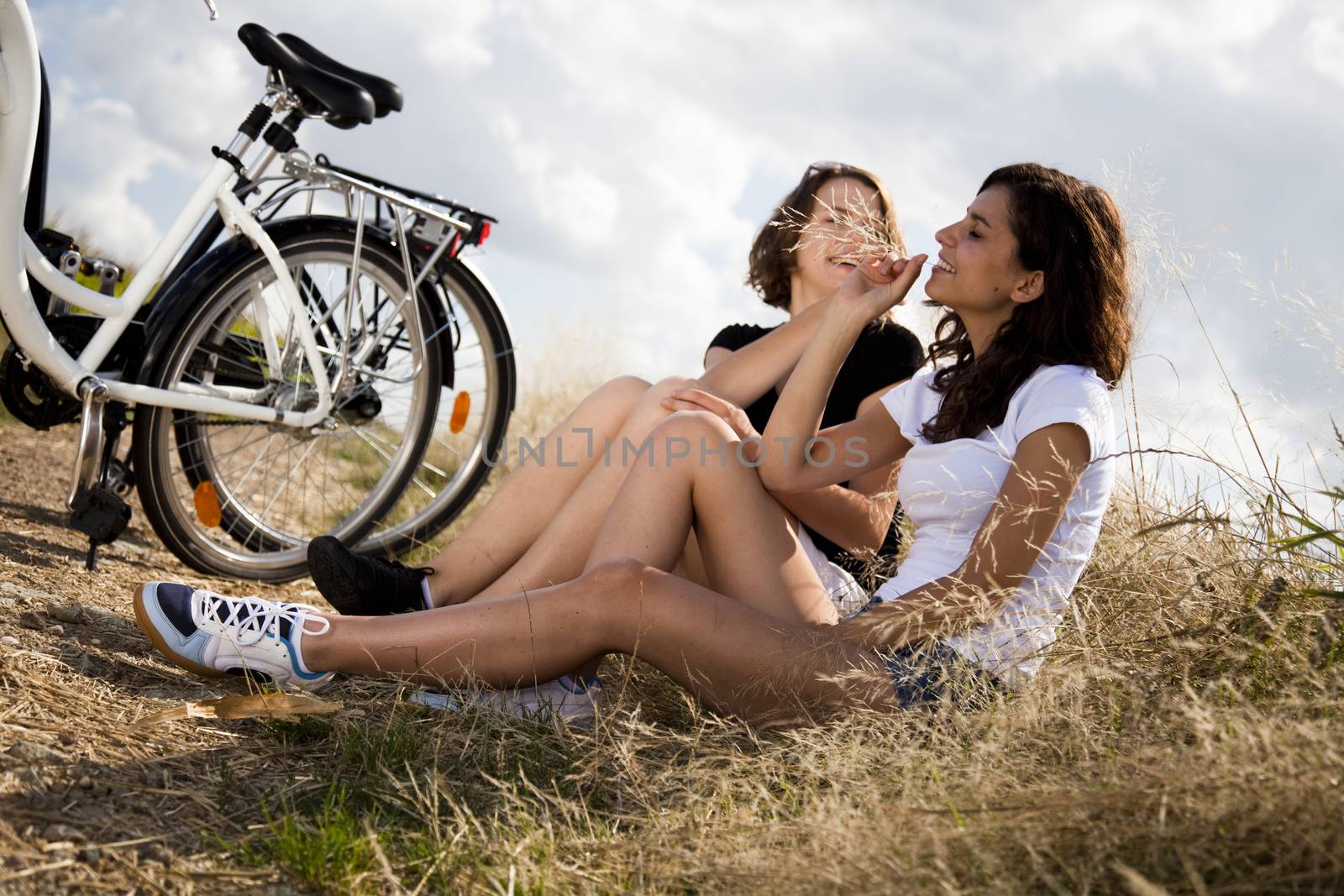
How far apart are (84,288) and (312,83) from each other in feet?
2.50

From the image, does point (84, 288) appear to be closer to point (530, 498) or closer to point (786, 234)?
point (530, 498)

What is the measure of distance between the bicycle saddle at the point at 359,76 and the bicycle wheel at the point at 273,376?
0.34 meters

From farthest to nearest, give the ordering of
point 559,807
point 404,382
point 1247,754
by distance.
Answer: point 404,382
point 559,807
point 1247,754

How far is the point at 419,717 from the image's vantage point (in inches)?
74.2

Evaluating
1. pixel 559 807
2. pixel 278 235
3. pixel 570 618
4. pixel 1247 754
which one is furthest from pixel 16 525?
pixel 1247 754

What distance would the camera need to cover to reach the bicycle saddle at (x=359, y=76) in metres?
3.02

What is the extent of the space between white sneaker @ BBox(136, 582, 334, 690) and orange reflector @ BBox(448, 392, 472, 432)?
1635 millimetres

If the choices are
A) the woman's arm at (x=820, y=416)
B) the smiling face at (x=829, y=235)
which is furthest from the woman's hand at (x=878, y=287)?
the smiling face at (x=829, y=235)

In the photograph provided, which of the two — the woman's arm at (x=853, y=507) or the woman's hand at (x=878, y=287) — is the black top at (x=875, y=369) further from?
the woman's hand at (x=878, y=287)

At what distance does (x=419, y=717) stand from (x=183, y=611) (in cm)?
45

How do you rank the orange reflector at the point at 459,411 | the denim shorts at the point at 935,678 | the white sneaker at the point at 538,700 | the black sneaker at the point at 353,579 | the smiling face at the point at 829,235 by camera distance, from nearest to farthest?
1. the denim shorts at the point at 935,678
2. the white sneaker at the point at 538,700
3. the black sneaker at the point at 353,579
4. the smiling face at the point at 829,235
5. the orange reflector at the point at 459,411

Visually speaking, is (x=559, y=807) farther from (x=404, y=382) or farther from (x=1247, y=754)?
(x=404, y=382)

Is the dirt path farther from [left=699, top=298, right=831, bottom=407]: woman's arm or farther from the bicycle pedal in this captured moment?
[left=699, top=298, right=831, bottom=407]: woman's arm

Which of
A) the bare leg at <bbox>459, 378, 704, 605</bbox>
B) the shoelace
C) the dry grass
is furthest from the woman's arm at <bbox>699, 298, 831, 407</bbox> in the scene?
the shoelace
